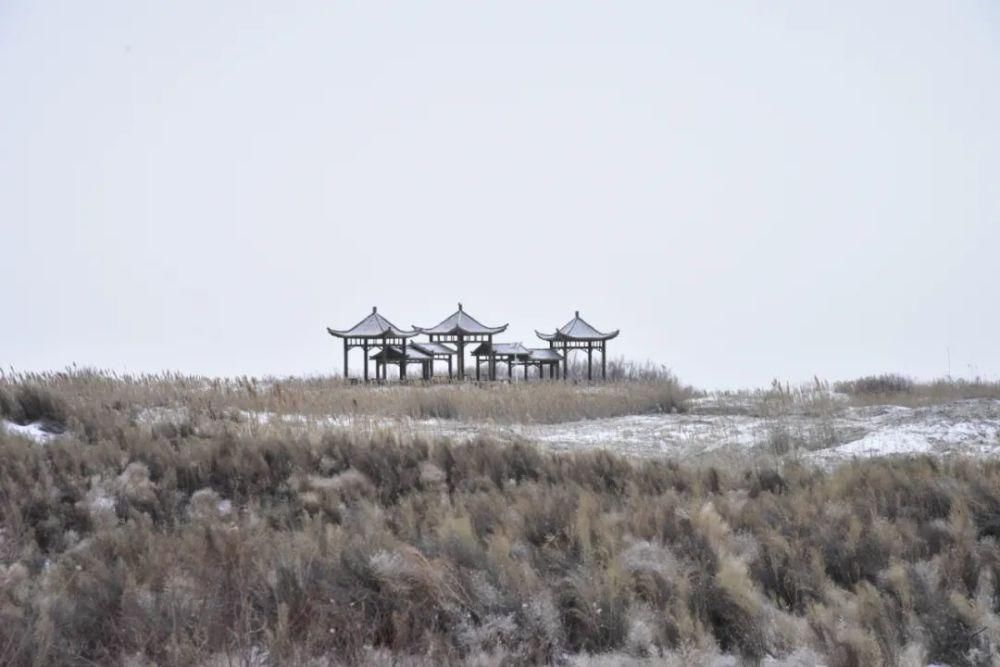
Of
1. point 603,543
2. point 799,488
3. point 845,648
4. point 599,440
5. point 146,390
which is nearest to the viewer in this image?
point 845,648

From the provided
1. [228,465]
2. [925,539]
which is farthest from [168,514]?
[925,539]

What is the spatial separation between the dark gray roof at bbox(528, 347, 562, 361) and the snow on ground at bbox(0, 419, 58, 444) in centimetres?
2844

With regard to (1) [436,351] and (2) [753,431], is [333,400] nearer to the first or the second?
(2) [753,431]

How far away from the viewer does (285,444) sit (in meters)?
11.1

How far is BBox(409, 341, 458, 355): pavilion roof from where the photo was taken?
38.8m

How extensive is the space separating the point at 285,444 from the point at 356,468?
1147mm

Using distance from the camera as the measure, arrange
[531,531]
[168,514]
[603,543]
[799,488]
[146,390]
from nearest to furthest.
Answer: [603,543] < [531,531] < [799,488] < [168,514] < [146,390]

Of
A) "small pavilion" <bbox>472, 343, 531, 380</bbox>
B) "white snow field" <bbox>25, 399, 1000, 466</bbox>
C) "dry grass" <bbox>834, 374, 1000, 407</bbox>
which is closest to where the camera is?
"white snow field" <bbox>25, 399, 1000, 466</bbox>

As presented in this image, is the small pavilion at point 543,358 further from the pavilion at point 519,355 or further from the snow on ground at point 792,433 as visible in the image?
the snow on ground at point 792,433

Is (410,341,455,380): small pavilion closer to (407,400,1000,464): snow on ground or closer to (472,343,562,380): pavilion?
(472,343,562,380): pavilion

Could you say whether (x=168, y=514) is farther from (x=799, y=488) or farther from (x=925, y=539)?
(x=925, y=539)

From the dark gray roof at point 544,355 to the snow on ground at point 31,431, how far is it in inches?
1120

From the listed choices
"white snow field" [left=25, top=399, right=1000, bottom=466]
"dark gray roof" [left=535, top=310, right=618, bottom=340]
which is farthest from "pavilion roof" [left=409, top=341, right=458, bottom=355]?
"white snow field" [left=25, top=399, right=1000, bottom=466]

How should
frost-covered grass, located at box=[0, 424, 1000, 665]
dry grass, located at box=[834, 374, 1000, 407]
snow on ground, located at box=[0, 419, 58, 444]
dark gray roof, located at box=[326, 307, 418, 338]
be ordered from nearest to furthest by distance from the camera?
frost-covered grass, located at box=[0, 424, 1000, 665] < snow on ground, located at box=[0, 419, 58, 444] < dry grass, located at box=[834, 374, 1000, 407] < dark gray roof, located at box=[326, 307, 418, 338]
